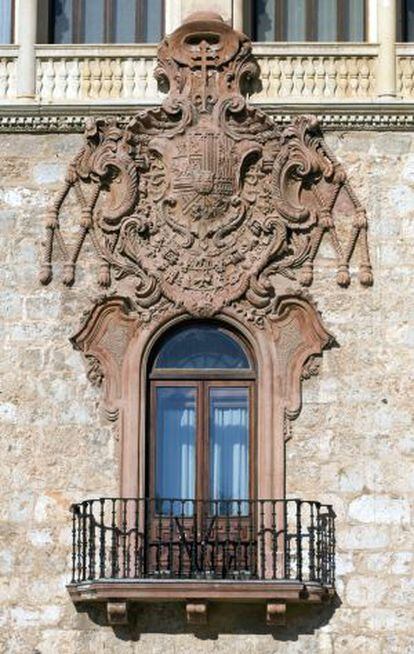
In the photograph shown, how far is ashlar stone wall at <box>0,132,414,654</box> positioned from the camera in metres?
22.7

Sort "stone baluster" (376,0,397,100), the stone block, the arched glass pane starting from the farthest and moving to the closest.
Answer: "stone baluster" (376,0,397,100) → the arched glass pane → the stone block

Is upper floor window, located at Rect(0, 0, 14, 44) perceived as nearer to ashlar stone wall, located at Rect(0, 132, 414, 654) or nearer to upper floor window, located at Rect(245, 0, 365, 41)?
ashlar stone wall, located at Rect(0, 132, 414, 654)

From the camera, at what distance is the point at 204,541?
74.8ft

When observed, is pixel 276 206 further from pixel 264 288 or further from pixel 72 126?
pixel 72 126

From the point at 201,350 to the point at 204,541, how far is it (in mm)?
2143

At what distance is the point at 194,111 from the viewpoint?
23.8 metres

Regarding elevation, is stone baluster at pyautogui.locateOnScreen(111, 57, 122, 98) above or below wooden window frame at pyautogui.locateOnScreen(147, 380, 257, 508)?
above

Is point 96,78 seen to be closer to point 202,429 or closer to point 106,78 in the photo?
point 106,78

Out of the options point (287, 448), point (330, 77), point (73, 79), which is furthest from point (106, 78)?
point (287, 448)

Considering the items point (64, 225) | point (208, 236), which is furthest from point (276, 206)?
point (64, 225)

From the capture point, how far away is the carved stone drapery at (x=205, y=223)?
921 inches

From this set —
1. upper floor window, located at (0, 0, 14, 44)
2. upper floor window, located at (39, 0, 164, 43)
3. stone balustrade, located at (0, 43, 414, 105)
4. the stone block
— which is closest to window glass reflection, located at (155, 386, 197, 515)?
the stone block

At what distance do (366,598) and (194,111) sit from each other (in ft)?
18.1

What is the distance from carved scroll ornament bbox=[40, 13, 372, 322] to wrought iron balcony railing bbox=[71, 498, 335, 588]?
84.6 inches
